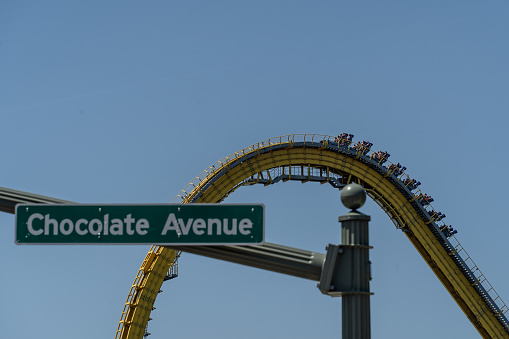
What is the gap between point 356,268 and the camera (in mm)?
6832

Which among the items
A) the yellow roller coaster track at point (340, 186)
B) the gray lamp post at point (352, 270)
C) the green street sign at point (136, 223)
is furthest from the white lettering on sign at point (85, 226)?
the yellow roller coaster track at point (340, 186)

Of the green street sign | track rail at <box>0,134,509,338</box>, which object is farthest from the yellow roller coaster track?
the green street sign

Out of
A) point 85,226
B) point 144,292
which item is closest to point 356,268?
point 85,226

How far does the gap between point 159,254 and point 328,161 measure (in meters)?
9.60

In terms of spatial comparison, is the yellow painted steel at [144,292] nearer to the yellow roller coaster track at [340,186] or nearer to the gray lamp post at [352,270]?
the yellow roller coaster track at [340,186]

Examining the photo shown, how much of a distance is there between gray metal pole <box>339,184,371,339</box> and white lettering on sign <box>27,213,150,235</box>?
1.67 m

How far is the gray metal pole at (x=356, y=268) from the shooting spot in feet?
22.1

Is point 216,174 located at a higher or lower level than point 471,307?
higher

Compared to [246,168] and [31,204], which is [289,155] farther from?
[31,204]

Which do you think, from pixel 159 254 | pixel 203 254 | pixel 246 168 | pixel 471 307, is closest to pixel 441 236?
pixel 471 307

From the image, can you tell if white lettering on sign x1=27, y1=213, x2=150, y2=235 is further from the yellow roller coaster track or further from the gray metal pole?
the yellow roller coaster track

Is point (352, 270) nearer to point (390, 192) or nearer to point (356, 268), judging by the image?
point (356, 268)

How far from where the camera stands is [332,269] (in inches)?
269

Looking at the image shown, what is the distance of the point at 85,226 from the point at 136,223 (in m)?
0.43
